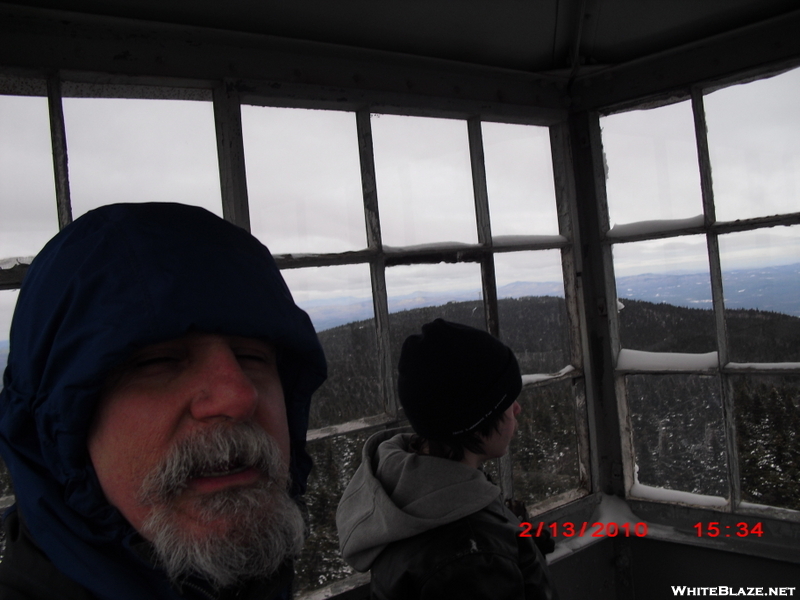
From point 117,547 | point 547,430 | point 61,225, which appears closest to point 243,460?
point 117,547

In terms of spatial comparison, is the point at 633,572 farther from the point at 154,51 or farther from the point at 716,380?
the point at 154,51

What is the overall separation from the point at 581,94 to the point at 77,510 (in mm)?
2297

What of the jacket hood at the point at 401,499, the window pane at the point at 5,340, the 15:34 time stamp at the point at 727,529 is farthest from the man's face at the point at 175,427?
the 15:34 time stamp at the point at 727,529

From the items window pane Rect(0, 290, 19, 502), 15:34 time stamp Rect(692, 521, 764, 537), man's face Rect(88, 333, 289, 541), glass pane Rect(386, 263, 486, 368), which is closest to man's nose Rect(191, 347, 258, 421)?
man's face Rect(88, 333, 289, 541)

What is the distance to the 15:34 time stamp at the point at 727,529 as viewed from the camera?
2.01m

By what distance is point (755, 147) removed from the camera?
197 centimetres

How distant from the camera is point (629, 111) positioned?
2227mm

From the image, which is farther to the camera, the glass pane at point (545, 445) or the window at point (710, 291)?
the glass pane at point (545, 445)

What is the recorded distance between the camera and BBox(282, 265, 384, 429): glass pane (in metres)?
1.68

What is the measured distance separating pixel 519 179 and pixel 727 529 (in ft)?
5.35

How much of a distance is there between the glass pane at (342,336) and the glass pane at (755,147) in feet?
4.74

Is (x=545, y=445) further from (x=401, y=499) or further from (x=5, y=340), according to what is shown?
(x=5, y=340)

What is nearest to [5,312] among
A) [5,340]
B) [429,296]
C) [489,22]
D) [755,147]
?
[5,340]

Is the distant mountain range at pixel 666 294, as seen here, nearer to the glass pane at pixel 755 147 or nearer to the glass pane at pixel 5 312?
the glass pane at pixel 755 147
